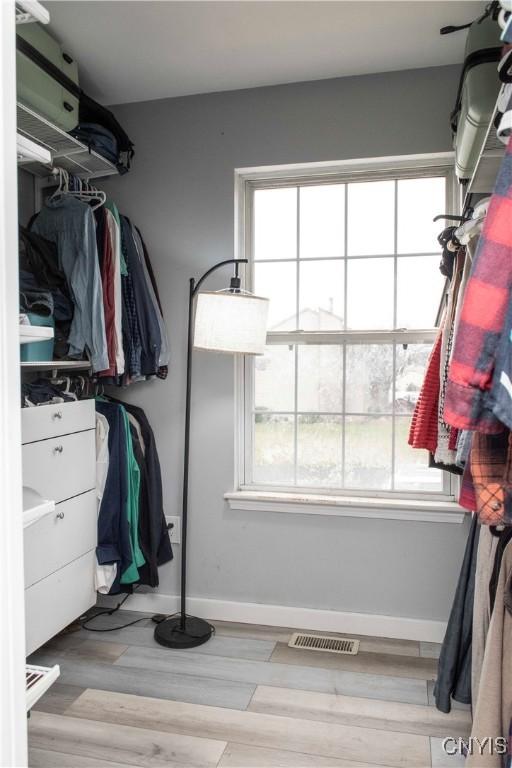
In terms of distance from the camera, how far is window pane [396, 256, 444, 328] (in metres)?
2.69

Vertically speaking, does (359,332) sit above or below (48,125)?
below

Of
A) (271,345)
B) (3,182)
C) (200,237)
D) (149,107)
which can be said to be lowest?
(271,345)

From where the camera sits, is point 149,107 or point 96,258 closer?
point 96,258

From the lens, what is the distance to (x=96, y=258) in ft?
8.13

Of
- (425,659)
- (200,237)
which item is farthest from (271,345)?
(425,659)

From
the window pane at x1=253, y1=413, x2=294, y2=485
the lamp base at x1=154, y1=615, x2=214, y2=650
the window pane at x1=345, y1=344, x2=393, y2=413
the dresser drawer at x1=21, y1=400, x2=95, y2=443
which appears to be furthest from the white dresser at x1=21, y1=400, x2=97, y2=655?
the window pane at x1=345, y1=344, x2=393, y2=413

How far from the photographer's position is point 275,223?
2.87 metres

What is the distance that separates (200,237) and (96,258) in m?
0.56

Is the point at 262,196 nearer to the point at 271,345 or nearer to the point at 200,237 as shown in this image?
the point at 200,237

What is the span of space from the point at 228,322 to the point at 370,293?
2.72ft

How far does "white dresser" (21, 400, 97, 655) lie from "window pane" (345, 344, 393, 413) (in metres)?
1.20

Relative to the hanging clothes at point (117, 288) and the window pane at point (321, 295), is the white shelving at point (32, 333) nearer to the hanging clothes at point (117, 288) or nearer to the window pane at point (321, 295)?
the hanging clothes at point (117, 288)

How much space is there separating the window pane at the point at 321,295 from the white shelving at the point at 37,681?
1.90 metres

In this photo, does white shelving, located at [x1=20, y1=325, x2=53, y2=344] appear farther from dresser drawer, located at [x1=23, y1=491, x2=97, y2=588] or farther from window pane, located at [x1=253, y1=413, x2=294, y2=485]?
window pane, located at [x1=253, y1=413, x2=294, y2=485]
